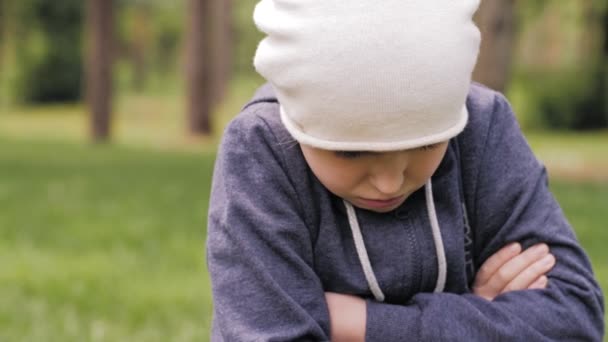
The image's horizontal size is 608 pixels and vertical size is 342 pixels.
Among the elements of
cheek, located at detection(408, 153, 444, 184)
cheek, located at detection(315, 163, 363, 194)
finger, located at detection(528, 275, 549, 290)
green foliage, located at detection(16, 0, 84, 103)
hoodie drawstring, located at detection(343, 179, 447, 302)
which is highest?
cheek, located at detection(408, 153, 444, 184)

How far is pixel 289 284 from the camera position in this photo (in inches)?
80.7

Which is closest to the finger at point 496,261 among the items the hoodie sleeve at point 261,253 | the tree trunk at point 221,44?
the hoodie sleeve at point 261,253

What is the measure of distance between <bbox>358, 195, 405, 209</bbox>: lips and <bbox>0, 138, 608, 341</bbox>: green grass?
6.63ft

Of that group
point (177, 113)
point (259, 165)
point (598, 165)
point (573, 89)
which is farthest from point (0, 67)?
point (259, 165)

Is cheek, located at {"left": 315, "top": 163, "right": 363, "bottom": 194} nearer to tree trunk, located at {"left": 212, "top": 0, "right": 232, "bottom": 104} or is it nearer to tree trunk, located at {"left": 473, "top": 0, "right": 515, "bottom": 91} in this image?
tree trunk, located at {"left": 473, "top": 0, "right": 515, "bottom": 91}

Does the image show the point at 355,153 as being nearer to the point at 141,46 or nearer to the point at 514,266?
the point at 514,266

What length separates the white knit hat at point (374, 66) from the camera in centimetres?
179

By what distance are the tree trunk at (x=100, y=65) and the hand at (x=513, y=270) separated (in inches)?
594

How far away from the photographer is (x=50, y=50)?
3086 cm

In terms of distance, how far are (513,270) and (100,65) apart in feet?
51.7

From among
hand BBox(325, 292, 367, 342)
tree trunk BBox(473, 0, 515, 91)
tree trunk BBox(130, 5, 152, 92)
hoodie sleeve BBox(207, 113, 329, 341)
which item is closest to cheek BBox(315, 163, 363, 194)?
hoodie sleeve BBox(207, 113, 329, 341)

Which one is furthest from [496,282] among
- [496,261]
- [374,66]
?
[374,66]

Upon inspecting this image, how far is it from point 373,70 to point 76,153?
40.6ft

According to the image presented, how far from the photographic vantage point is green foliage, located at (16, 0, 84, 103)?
98.6ft
